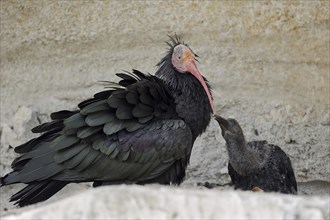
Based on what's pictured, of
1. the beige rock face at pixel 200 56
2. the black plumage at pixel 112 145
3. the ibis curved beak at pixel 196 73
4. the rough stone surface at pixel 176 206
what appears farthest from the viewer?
the beige rock face at pixel 200 56

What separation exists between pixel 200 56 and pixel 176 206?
2.53m

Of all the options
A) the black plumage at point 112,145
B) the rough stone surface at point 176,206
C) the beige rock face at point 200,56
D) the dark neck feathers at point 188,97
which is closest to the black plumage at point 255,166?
the dark neck feathers at point 188,97

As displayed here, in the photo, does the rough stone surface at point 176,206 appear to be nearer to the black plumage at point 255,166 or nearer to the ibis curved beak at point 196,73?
the black plumage at point 255,166

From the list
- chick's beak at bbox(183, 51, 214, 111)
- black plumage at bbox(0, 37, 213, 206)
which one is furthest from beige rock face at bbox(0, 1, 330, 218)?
black plumage at bbox(0, 37, 213, 206)

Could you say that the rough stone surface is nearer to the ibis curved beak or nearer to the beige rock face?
the ibis curved beak

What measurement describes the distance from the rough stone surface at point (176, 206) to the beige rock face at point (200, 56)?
2276 millimetres

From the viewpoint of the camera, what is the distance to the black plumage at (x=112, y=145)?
4.30 m

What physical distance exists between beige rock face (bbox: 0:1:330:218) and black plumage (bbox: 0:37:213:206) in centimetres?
91

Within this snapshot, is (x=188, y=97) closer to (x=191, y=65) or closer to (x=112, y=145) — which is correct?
(x=191, y=65)

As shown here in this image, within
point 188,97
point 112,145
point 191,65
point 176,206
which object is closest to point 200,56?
point 191,65

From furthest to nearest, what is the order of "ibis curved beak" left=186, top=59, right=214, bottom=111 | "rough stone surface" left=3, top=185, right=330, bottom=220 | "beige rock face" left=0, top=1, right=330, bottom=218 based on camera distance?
"beige rock face" left=0, top=1, right=330, bottom=218, "ibis curved beak" left=186, top=59, right=214, bottom=111, "rough stone surface" left=3, top=185, right=330, bottom=220

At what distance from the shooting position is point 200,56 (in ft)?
17.8

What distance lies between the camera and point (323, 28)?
535cm

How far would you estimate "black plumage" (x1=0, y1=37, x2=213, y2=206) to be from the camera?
430 cm
